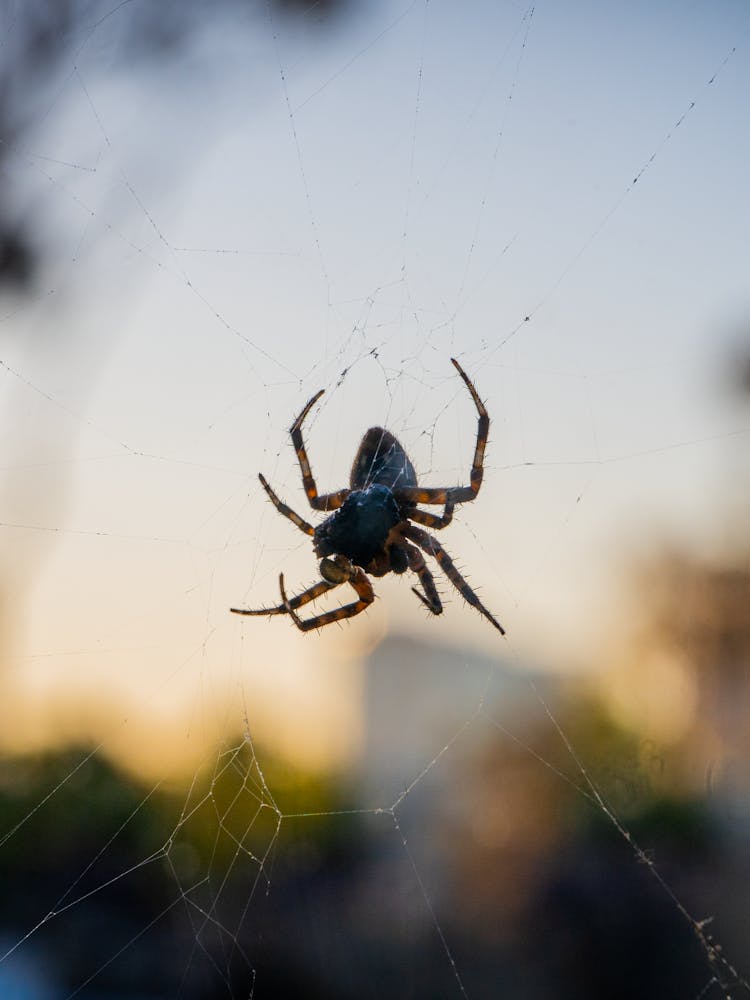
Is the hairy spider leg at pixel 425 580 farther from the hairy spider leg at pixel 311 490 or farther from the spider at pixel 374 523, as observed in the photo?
the hairy spider leg at pixel 311 490

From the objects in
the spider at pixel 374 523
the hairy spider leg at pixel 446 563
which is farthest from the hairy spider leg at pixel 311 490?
the hairy spider leg at pixel 446 563

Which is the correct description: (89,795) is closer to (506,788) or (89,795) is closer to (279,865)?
(279,865)

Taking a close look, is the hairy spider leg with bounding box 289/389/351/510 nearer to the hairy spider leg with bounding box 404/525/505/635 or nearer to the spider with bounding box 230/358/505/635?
the spider with bounding box 230/358/505/635

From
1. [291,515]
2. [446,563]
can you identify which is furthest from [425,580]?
[291,515]

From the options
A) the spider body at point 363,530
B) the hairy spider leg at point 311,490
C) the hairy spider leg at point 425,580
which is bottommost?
the hairy spider leg at point 425,580

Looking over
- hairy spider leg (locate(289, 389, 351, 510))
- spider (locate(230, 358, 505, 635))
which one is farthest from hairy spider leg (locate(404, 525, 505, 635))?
hairy spider leg (locate(289, 389, 351, 510))

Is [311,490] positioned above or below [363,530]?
above

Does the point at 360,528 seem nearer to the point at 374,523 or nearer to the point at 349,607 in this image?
the point at 374,523

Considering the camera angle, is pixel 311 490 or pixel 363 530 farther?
pixel 311 490
